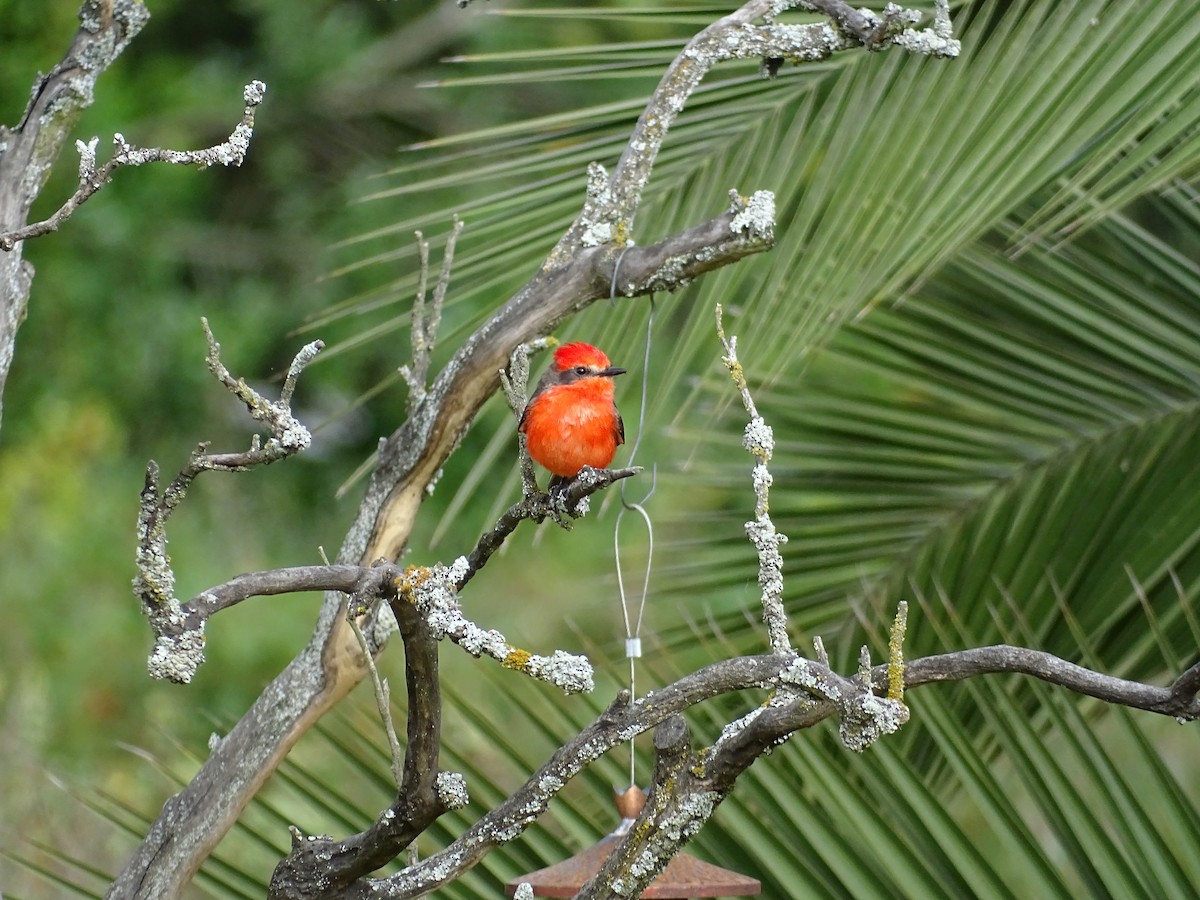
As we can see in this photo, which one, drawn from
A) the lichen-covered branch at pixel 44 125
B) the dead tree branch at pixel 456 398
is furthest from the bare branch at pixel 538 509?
the lichen-covered branch at pixel 44 125

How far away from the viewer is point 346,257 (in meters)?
7.09

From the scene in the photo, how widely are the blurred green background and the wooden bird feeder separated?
0.51m

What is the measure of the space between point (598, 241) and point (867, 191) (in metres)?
0.98

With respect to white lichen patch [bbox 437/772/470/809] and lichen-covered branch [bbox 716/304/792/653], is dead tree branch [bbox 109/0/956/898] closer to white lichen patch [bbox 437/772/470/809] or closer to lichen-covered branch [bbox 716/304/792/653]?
lichen-covered branch [bbox 716/304/792/653]

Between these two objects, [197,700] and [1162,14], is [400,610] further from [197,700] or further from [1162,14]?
[197,700]

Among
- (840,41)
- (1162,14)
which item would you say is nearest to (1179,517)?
(1162,14)

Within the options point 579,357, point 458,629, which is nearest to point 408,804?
point 458,629

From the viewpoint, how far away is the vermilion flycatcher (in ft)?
8.29

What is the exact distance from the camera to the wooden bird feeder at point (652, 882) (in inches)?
70.4

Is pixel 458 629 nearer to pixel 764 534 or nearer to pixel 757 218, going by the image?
pixel 764 534

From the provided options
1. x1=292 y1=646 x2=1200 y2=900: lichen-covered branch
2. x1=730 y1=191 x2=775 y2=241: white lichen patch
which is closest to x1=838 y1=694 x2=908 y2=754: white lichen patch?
x1=292 y1=646 x2=1200 y2=900: lichen-covered branch

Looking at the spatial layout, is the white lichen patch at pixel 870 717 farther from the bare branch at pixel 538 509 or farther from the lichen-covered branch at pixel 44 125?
the lichen-covered branch at pixel 44 125

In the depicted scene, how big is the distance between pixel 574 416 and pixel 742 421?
208 centimetres

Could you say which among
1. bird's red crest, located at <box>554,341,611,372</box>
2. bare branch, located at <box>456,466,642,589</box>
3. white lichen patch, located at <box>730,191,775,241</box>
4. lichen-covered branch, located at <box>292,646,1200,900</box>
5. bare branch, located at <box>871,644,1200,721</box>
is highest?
bird's red crest, located at <box>554,341,611,372</box>
